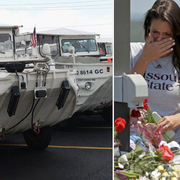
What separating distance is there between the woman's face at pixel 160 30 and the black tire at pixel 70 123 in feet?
3.93

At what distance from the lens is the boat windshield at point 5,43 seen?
1.93m

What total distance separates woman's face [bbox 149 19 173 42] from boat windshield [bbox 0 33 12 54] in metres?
1.28

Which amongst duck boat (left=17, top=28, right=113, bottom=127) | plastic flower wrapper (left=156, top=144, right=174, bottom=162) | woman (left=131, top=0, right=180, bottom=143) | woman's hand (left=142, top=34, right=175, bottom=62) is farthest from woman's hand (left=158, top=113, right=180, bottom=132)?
duck boat (left=17, top=28, right=113, bottom=127)

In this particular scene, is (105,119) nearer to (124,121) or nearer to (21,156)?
(21,156)

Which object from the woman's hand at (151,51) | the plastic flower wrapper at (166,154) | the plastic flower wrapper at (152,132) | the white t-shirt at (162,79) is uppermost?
the woman's hand at (151,51)

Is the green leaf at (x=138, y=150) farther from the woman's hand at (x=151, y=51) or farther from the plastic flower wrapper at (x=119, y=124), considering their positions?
the woman's hand at (x=151, y=51)

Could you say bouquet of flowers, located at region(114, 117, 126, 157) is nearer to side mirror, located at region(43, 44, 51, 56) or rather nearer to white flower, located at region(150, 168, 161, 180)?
white flower, located at region(150, 168, 161, 180)

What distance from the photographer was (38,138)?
2.04 metres

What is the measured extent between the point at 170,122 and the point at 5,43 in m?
1.46

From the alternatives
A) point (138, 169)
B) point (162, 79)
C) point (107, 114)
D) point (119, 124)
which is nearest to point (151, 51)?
point (162, 79)

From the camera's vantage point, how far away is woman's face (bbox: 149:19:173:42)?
2.86ft

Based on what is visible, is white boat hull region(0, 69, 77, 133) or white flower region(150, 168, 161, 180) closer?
white flower region(150, 168, 161, 180)

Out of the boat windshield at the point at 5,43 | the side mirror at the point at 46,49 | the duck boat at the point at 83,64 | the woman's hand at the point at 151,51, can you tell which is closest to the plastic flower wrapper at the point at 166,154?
the woman's hand at the point at 151,51

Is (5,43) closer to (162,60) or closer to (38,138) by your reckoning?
(38,138)
